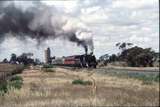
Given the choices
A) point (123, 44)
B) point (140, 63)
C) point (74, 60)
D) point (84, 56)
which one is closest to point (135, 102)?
point (84, 56)

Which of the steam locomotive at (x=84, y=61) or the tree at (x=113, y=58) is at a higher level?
the tree at (x=113, y=58)

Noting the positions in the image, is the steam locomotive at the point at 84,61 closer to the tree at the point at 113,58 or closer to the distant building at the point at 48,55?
the distant building at the point at 48,55

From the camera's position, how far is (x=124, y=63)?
119 metres

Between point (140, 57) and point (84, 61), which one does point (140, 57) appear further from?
point (84, 61)

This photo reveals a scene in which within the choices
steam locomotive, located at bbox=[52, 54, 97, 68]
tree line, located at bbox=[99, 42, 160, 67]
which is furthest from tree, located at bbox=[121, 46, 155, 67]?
steam locomotive, located at bbox=[52, 54, 97, 68]

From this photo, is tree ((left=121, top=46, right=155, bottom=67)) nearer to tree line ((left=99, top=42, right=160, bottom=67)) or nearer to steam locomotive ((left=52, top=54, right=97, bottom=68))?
tree line ((left=99, top=42, right=160, bottom=67))

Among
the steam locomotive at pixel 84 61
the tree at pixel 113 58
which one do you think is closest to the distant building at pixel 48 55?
the steam locomotive at pixel 84 61

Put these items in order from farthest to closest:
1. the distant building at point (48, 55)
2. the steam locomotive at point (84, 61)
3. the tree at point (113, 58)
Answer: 1. the tree at point (113, 58)
2. the distant building at point (48, 55)
3. the steam locomotive at point (84, 61)

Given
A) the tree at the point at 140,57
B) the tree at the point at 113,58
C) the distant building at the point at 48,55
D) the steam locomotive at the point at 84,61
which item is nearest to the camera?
the steam locomotive at the point at 84,61

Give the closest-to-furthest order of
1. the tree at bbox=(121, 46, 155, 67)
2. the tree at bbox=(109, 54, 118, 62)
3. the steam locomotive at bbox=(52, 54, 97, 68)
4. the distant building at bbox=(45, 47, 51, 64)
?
the steam locomotive at bbox=(52, 54, 97, 68) < the distant building at bbox=(45, 47, 51, 64) < the tree at bbox=(121, 46, 155, 67) < the tree at bbox=(109, 54, 118, 62)

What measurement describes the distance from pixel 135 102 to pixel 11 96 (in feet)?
24.2

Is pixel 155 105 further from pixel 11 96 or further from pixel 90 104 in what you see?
pixel 11 96

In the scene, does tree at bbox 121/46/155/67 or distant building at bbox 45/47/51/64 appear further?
tree at bbox 121/46/155/67

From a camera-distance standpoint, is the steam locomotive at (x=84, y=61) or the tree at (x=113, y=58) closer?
the steam locomotive at (x=84, y=61)
